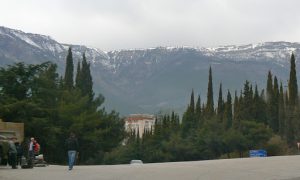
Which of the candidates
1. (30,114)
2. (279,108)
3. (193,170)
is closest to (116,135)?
(30,114)

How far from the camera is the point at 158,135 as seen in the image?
96750mm

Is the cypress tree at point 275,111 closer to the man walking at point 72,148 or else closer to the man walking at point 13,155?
the man walking at point 13,155

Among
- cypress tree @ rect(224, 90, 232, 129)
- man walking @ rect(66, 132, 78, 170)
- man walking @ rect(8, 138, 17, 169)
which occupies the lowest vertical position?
cypress tree @ rect(224, 90, 232, 129)

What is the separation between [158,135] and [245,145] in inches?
920

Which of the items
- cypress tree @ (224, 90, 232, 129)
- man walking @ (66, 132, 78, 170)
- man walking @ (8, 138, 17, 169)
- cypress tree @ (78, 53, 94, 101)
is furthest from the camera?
cypress tree @ (224, 90, 232, 129)

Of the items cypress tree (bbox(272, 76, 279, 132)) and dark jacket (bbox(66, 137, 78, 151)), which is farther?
cypress tree (bbox(272, 76, 279, 132))

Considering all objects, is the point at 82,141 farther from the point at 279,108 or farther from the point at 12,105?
the point at 279,108

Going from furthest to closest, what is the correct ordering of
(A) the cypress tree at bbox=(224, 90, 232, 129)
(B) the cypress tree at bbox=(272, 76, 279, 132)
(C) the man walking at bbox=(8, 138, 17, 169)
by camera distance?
1. (B) the cypress tree at bbox=(272, 76, 279, 132)
2. (A) the cypress tree at bbox=(224, 90, 232, 129)
3. (C) the man walking at bbox=(8, 138, 17, 169)

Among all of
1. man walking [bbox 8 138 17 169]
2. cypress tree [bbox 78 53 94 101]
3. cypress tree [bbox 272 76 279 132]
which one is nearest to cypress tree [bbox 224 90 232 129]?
cypress tree [bbox 272 76 279 132]

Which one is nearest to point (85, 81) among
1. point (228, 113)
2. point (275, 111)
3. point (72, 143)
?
point (228, 113)

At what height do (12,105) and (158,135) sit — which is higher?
(12,105)

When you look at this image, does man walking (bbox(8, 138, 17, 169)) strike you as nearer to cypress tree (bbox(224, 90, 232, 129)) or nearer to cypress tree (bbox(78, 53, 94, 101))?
cypress tree (bbox(78, 53, 94, 101))

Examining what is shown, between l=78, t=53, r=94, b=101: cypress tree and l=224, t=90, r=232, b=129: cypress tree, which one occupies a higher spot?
l=78, t=53, r=94, b=101: cypress tree

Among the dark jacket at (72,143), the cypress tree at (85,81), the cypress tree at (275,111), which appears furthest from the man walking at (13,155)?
the cypress tree at (275,111)
